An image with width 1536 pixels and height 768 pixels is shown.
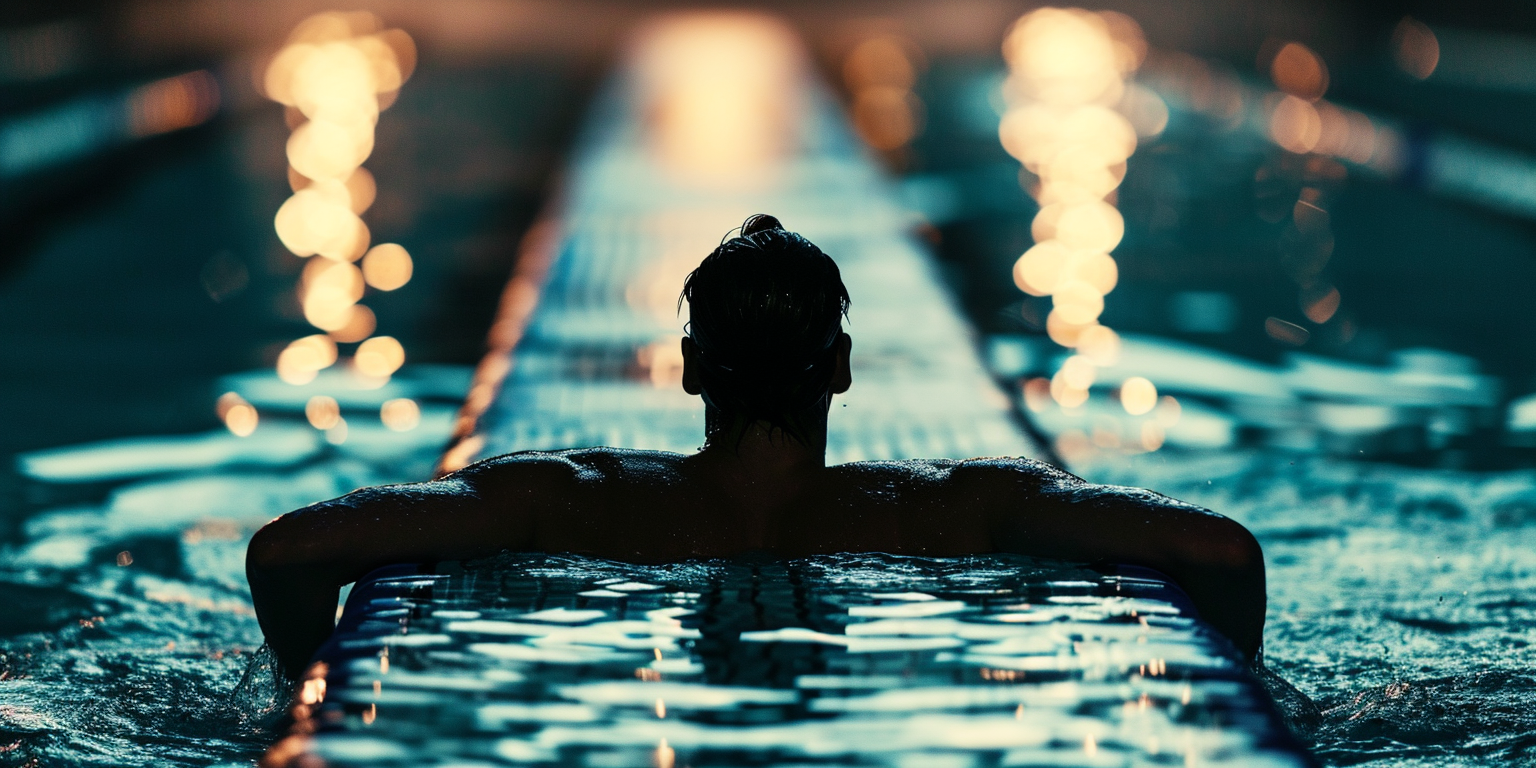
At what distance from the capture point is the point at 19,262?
6.06 metres

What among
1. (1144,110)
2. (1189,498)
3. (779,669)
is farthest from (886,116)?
(779,669)

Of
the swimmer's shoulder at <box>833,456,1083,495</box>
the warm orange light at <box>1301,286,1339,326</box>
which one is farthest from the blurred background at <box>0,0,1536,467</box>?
the swimmer's shoulder at <box>833,456,1083,495</box>

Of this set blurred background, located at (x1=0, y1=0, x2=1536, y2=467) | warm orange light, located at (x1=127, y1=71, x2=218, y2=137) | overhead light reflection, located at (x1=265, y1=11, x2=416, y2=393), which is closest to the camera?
blurred background, located at (x1=0, y1=0, x2=1536, y2=467)

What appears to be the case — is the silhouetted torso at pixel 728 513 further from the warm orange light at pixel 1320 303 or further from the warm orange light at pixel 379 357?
the warm orange light at pixel 1320 303

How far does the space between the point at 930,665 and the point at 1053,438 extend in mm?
2350

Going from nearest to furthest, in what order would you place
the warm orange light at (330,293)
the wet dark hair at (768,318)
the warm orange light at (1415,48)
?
the wet dark hair at (768,318) < the warm orange light at (330,293) < the warm orange light at (1415,48)

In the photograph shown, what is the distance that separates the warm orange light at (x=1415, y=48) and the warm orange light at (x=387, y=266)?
9.72 meters

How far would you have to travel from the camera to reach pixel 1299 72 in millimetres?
12609

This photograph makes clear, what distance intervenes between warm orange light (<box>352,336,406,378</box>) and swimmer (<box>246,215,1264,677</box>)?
2784 millimetres

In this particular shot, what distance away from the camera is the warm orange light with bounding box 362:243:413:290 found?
5.85 meters

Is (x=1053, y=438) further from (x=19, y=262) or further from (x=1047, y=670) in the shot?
(x=19, y=262)

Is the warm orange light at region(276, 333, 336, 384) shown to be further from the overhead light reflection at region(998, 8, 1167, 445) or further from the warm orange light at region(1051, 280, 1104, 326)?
the warm orange light at region(1051, 280, 1104, 326)

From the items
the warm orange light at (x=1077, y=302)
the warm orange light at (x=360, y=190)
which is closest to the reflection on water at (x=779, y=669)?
the warm orange light at (x=1077, y=302)

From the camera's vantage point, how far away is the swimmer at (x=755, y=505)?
67.2 inches
